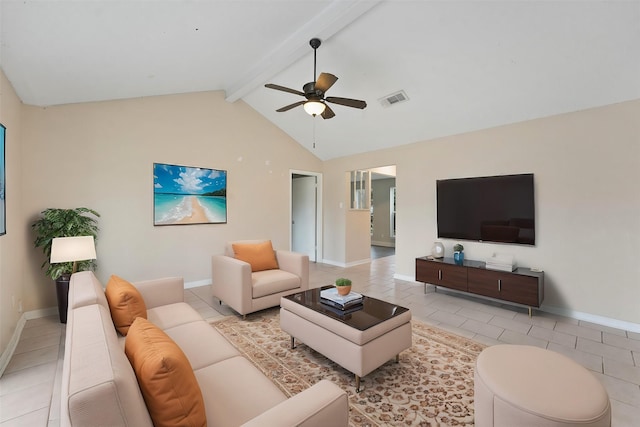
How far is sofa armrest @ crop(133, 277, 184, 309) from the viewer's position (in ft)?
8.16

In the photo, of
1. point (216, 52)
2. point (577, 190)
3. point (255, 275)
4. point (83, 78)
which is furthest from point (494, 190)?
point (83, 78)

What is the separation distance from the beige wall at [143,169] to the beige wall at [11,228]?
0.26m

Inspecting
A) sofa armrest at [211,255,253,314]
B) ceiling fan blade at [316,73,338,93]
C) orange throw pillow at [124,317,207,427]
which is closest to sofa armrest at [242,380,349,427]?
orange throw pillow at [124,317,207,427]

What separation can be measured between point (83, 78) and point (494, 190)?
5.01 m

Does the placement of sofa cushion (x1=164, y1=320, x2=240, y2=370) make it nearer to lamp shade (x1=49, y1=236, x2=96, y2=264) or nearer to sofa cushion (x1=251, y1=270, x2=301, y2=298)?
sofa cushion (x1=251, y1=270, x2=301, y2=298)

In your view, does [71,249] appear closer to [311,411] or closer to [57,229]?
[57,229]

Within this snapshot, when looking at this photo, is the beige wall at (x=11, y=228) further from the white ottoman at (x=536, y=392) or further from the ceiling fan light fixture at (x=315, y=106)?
the white ottoman at (x=536, y=392)

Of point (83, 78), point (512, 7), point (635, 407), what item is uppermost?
point (512, 7)

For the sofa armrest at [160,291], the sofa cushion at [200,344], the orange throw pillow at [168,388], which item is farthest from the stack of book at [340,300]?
the orange throw pillow at [168,388]

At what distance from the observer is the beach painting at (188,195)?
424 centimetres

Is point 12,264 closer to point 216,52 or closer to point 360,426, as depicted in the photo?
point 216,52

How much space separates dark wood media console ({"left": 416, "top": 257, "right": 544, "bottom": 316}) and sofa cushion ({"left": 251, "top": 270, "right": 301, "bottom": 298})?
2.00m

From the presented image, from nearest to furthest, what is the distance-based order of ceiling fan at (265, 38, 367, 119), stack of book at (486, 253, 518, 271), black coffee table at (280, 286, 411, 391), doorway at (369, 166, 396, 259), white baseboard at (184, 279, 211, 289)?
black coffee table at (280, 286, 411, 391) < ceiling fan at (265, 38, 367, 119) < stack of book at (486, 253, 518, 271) < white baseboard at (184, 279, 211, 289) < doorway at (369, 166, 396, 259)

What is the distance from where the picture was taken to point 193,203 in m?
4.57
